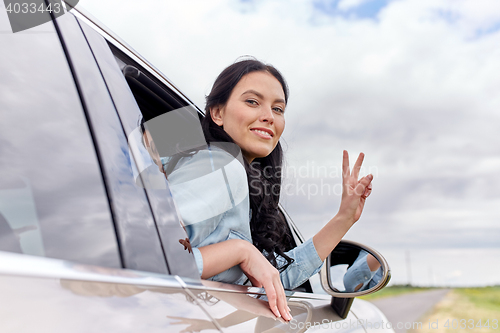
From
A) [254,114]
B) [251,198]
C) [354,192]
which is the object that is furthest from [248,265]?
[254,114]

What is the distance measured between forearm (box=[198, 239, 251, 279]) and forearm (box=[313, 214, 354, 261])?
619 millimetres

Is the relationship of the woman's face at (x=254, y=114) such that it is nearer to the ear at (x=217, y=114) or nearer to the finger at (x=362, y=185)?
the ear at (x=217, y=114)

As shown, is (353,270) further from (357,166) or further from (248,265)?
(248,265)

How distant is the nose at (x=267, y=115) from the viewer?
83.1 inches

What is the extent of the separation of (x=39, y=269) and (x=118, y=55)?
95 centimetres

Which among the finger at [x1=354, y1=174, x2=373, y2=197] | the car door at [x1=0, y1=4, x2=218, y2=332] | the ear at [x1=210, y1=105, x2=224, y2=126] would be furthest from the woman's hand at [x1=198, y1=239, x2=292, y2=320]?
the ear at [x1=210, y1=105, x2=224, y2=126]

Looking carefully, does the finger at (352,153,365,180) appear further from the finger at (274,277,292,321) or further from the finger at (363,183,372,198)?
the finger at (274,277,292,321)

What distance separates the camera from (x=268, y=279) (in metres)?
1.32

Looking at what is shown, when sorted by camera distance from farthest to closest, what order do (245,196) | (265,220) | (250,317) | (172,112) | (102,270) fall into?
(265,220)
(172,112)
(245,196)
(250,317)
(102,270)

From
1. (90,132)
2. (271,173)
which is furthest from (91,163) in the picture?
(271,173)

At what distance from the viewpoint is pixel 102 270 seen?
0.69 meters

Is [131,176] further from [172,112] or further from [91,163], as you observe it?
[172,112]

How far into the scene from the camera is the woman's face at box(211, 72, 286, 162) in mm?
→ 2104

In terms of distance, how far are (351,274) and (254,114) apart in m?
1.08
